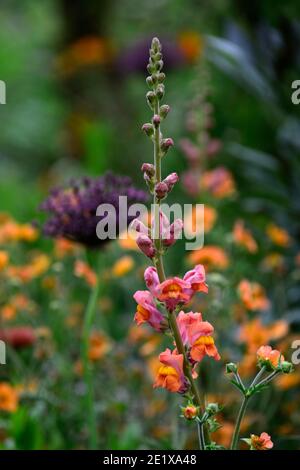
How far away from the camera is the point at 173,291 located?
86 centimetres

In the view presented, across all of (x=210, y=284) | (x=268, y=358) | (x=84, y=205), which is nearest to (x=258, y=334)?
(x=210, y=284)

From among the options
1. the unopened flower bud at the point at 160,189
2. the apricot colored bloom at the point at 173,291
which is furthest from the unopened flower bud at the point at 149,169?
the apricot colored bloom at the point at 173,291

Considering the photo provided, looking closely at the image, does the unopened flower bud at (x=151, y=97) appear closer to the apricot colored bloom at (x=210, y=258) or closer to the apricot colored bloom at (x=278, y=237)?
the apricot colored bloom at (x=210, y=258)

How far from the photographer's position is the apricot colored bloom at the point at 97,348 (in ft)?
5.31

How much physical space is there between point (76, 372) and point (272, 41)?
108 cm

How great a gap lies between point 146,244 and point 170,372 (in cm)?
16

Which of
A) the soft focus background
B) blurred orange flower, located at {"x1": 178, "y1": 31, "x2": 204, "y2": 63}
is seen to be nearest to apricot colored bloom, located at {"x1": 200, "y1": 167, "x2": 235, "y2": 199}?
the soft focus background

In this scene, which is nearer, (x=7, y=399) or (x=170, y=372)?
(x=170, y=372)

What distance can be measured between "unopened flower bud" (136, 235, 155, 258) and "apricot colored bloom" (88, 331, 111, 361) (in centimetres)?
78

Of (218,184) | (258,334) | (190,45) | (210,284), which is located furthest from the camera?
(190,45)

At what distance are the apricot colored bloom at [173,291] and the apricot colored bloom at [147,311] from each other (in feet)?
0.11

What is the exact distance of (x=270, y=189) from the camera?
6.31 feet

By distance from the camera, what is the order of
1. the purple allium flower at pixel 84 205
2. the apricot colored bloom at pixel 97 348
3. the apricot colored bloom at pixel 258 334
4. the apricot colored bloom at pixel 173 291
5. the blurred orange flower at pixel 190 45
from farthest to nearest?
the blurred orange flower at pixel 190 45 < the apricot colored bloom at pixel 97 348 < the apricot colored bloom at pixel 258 334 < the purple allium flower at pixel 84 205 < the apricot colored bloom at pixel 173 291

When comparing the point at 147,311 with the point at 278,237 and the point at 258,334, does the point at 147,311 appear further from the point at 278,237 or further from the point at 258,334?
the point at 278,237
